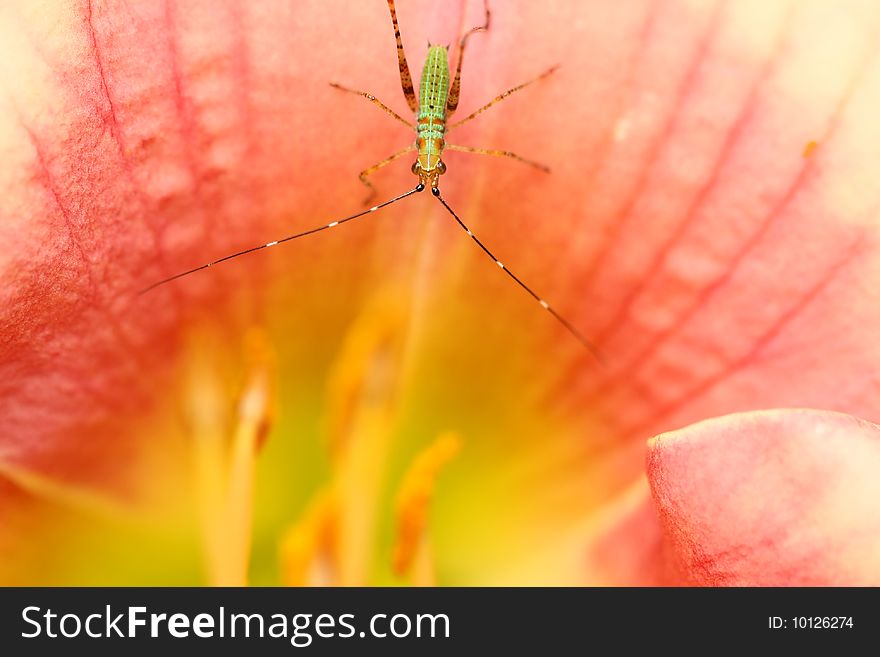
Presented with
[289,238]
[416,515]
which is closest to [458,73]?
[289,238]

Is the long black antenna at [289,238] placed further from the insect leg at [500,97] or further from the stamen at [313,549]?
the stamen at [313,549]

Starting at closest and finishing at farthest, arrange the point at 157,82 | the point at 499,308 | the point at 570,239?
the point at 157,82, the point at 570,239, the point at 499,308

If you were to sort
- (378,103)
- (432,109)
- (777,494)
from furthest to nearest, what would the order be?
(432,109) < (378,103) < (777,494)

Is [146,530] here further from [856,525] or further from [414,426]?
[856,525]


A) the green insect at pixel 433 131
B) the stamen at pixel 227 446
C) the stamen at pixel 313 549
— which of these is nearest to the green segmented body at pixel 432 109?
the green insect at pixel 433 131

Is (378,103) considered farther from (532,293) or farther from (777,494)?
(777,494)
